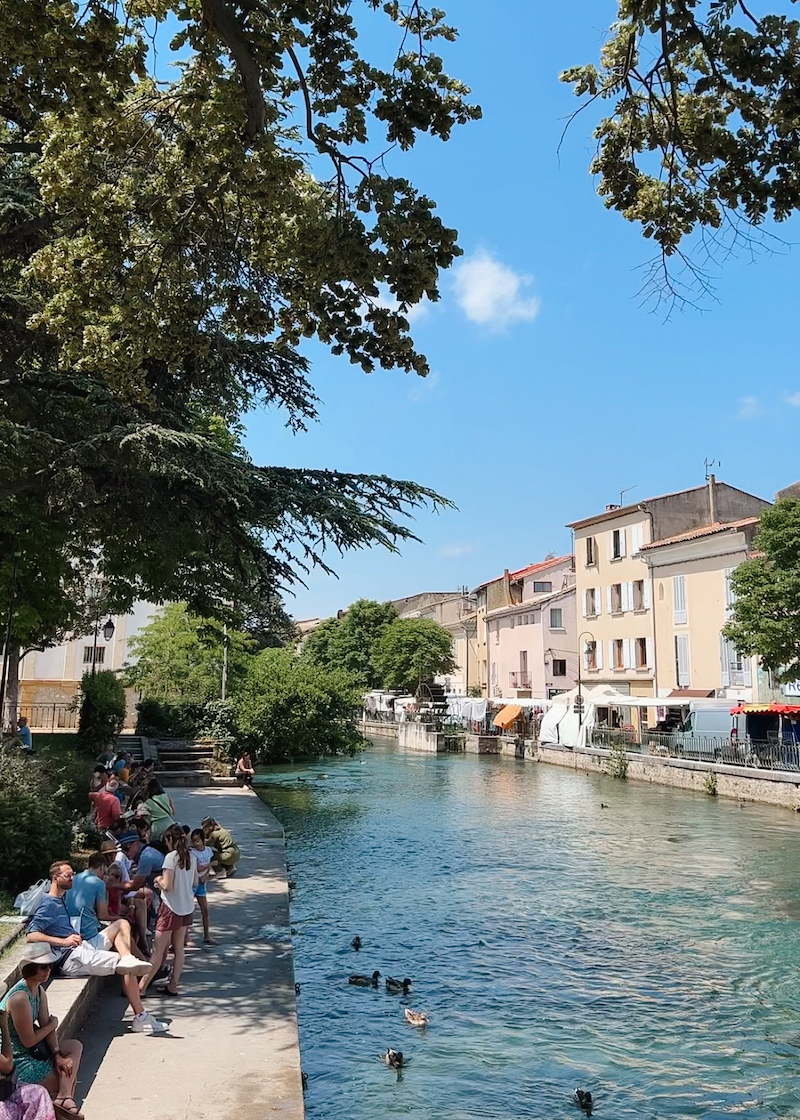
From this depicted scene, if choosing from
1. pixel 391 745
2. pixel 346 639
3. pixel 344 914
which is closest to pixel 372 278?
pixel 344 914

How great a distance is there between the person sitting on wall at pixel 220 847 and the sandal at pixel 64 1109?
7.01 metres

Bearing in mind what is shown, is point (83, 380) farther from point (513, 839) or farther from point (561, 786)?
point (561, 786)

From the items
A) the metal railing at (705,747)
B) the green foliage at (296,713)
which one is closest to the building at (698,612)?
the metal railing at (705,747)

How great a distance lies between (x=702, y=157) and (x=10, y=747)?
38.9 ft

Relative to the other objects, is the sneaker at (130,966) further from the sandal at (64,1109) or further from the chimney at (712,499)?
the chimney at (712,499)

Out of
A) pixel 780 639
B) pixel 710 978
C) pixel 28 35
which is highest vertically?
pixel 28 35

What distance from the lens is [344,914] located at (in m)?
14.1

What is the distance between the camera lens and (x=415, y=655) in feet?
246

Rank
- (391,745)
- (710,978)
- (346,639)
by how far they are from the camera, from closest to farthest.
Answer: (710,978) < (391,745) < (346,639)

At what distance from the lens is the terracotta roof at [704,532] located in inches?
1397

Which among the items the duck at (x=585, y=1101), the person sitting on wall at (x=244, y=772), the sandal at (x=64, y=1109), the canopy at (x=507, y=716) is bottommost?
the duck at (x=585, y=1101)

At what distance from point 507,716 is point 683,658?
13764 millimetres

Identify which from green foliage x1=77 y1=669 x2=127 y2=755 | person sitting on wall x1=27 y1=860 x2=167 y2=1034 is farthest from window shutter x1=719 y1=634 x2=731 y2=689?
person sitting on wall x1=27 y1=860 x2=167 y2=1034

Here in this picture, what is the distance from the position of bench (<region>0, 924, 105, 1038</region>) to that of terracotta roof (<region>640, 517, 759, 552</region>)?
3171 cm
